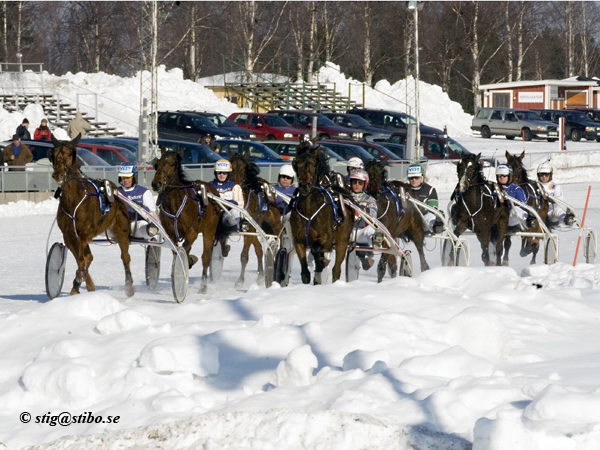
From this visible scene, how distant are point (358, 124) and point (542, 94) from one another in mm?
18928

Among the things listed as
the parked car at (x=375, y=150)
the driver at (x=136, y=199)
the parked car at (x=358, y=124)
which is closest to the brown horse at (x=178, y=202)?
the driver at (x=136, y=199)

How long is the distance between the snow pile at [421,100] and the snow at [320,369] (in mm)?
38903

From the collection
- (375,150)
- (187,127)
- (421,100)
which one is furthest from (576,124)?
(187,127)

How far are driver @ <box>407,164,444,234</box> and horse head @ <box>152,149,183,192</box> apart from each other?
12.3ft

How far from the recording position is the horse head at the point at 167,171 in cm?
1228

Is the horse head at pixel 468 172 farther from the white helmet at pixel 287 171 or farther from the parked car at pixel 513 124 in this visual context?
the parked car at pixel 513 124

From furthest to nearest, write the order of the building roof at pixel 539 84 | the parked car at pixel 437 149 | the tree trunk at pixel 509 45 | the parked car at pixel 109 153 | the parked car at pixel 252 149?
the tree trunk at pixel 509 45, the building roof at pixel 539 84, the parked car at pixel 437 149, the parked car at pixel 252 149, the parked car at pixel 109 153

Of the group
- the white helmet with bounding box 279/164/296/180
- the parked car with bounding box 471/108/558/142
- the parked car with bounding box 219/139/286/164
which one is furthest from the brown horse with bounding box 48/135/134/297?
the parked car with bounding box 471/108/558/142

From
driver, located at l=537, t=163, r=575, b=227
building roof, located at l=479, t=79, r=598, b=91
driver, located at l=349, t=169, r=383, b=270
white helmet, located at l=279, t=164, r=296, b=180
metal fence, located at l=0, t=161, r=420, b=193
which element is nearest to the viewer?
driver, located at l=349, t=169, r=383, b=270

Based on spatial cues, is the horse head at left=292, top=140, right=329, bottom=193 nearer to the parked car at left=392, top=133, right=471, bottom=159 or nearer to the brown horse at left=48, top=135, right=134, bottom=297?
the brown horse at left=48, top=135, right=134, bottom=297

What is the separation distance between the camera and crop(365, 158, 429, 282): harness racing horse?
515 inches

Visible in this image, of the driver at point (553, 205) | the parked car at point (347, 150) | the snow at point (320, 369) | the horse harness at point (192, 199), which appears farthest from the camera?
the parked car at point (347, 150)

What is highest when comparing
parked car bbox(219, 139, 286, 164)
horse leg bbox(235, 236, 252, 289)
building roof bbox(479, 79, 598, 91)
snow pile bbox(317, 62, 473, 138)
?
building roof bbox(479, 79, 598, 91)

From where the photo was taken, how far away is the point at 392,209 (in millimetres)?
13336
